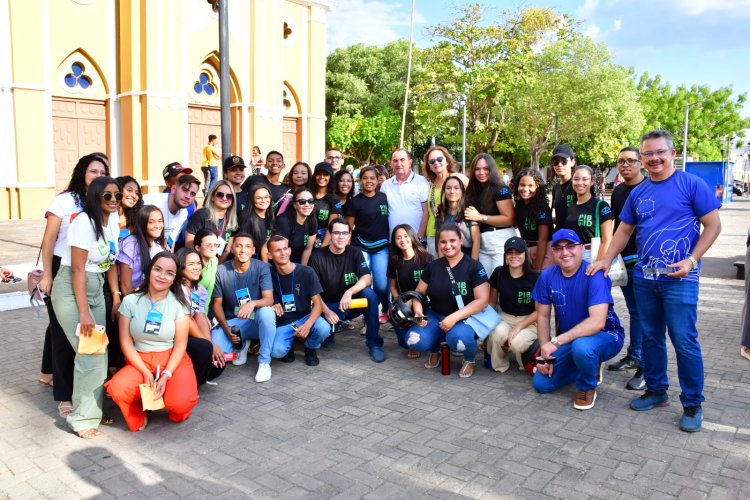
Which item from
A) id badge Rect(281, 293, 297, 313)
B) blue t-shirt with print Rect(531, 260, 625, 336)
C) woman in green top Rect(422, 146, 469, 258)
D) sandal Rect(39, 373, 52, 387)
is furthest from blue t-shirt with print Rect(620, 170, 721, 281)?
sandal Rect(39, 373, 52, 387)

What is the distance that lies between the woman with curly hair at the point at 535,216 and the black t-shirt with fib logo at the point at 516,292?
410 millimetres

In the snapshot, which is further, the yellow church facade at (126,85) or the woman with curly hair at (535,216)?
the yellow church facade at (126,85)

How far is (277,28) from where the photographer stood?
22.2 metres

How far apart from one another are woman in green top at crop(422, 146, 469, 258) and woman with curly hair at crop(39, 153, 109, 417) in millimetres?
3216

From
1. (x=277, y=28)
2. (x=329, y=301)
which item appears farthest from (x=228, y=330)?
(x=277, y=28)

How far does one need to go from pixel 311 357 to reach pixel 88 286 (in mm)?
2220

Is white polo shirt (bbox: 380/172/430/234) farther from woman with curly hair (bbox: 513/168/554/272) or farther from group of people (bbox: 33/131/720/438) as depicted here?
woman with curly hair (bbox: 513/168/554/272)

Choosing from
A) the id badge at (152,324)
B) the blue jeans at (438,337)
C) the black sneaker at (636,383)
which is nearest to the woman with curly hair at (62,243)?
the id badge at (152,324)

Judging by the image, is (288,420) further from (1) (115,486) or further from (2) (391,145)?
(2) (391,145)

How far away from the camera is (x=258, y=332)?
567 centimetres

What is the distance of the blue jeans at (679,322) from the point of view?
13.4 ft

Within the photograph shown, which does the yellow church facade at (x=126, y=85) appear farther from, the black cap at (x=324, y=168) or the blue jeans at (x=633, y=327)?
the blue jeans at (x=633, y=327)

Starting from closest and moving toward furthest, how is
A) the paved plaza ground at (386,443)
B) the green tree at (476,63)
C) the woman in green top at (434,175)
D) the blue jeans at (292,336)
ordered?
the paved plaza ground at (386,443) < the blue jeans at (292,336) < the woman in green top at (434,175) < the green tree at (476,63)

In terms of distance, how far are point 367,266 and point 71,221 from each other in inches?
116
